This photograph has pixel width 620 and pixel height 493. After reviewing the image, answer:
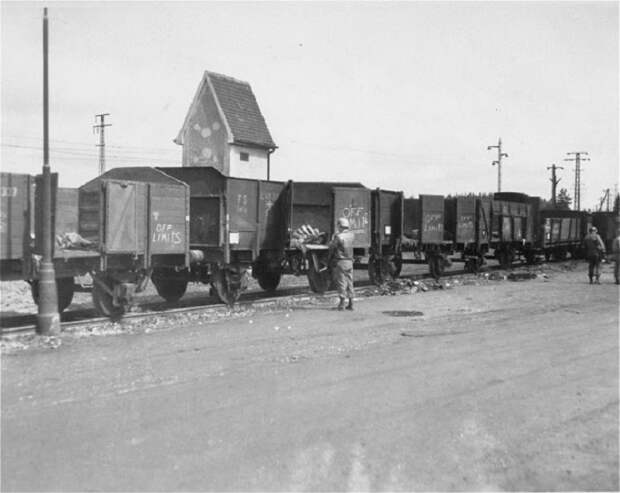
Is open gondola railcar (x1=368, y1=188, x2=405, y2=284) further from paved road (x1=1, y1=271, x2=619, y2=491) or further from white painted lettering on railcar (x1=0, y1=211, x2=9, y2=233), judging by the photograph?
white painted lettering on railcar (x1=0, y1=211, x2=9, y2=233)

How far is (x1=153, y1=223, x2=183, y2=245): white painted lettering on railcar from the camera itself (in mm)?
12383

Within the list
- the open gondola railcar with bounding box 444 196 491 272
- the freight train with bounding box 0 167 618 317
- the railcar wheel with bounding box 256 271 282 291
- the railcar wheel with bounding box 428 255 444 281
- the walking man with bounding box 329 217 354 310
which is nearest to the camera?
the freight train with bounding box 0 167 618 317

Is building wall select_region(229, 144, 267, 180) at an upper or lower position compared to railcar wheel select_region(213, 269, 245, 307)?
upper

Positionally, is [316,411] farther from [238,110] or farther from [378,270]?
[238,110]

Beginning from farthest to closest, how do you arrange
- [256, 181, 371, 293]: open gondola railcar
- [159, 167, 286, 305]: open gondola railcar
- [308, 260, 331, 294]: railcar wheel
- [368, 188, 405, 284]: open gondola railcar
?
[368, 188, 405, 284]: open gondola railcar → [308, 260, 331, 294]: railcar wheel → [256, 181, 371, 293]: open gondola railcar → [159, 167, 286, 305]: open gondola railcar

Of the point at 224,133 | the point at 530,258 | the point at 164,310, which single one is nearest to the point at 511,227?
the point at 530,258

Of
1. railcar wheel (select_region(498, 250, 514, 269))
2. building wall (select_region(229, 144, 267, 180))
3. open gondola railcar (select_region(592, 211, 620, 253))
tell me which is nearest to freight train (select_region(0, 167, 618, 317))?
railcar wheel (select_region(498, 250, 514, 269))

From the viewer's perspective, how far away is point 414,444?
213 inches

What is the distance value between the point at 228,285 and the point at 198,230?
4.13 feet

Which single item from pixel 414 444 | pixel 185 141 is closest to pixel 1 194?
pixel 414 444

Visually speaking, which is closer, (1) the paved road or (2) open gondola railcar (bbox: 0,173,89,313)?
(1) the paved road

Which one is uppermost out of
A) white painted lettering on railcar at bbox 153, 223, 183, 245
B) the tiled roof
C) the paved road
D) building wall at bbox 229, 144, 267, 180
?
the tiled roof

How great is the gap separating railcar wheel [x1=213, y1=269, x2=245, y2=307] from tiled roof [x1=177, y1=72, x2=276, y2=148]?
20368 mm

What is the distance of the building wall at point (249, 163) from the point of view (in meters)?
34.1
